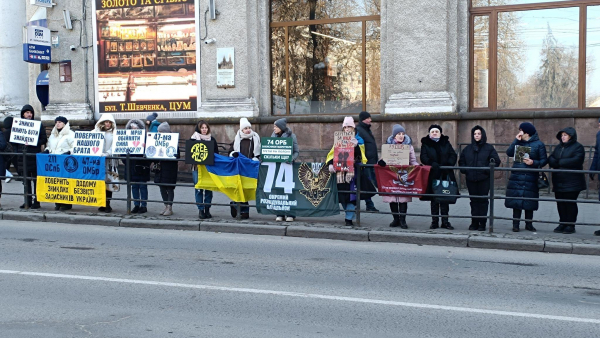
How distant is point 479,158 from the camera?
1116 centimetres

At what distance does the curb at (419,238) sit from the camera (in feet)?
34.1

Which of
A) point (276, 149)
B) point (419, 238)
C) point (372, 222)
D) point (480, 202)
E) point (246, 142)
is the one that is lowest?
point (419, 238)

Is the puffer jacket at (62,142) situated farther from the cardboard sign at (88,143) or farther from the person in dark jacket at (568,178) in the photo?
the person in dark jacket at (568,178)

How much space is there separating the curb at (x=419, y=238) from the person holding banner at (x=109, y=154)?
16.4 feet

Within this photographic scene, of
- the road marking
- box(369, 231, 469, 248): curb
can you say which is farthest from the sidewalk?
the road marking

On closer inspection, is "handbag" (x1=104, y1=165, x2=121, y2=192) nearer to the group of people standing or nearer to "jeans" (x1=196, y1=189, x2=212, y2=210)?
the group of people standing

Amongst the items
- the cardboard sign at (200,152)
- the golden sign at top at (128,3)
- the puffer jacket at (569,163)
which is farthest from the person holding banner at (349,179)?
the golden sign at top at (128,3)

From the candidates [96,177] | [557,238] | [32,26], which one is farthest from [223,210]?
[32,26]

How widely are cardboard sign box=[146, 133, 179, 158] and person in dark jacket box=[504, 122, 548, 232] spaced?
5708 millimetres

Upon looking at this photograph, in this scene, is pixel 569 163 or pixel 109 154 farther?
pixel 109 154

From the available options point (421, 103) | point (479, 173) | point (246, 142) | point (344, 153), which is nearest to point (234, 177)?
point (246, 142)

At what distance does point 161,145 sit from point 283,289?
18.9 ft

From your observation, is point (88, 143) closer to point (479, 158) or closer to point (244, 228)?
point (244, 228)

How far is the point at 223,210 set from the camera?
525 inches
